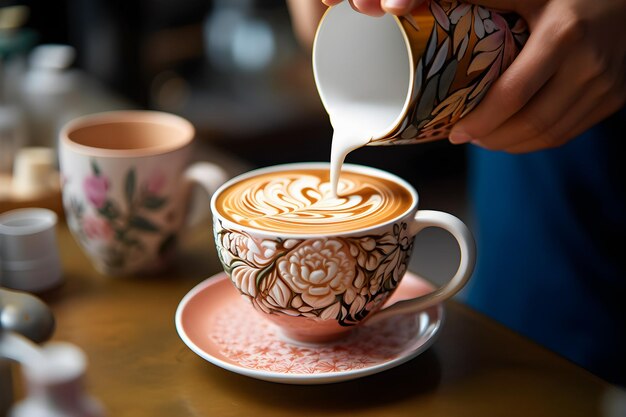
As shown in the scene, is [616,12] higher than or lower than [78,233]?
higher

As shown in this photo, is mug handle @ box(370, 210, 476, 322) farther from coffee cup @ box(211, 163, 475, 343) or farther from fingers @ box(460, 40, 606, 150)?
fingers @ box(460, 40, 606, 150)

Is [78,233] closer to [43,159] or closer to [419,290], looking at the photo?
[43,159]

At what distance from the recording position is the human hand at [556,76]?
2.64ft

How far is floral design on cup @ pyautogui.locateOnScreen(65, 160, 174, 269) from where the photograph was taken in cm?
98

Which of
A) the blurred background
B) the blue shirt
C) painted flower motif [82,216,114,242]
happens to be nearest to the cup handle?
painted flower motif [82,216,114,242]

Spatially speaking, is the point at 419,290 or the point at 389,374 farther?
the point at 419,290

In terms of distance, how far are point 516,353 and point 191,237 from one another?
1.61 ft

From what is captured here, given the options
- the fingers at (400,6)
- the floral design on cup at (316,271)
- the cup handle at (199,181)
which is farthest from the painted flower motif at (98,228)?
the fingers at (400,6)

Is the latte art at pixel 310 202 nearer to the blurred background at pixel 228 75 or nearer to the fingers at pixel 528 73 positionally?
the fingers at pixel 528 73

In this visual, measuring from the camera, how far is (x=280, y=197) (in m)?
0.87

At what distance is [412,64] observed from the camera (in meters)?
0.73

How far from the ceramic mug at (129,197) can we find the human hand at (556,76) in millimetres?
344

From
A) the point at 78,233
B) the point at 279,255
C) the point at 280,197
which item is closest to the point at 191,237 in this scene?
the point at 78,233

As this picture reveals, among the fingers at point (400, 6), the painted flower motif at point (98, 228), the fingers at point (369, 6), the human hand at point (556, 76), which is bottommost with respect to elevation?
the painted flower motif at point (98, 228)
